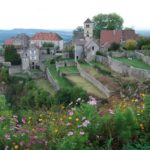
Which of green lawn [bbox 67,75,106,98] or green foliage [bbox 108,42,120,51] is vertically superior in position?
green foliage [bbox 108,42,120,51]

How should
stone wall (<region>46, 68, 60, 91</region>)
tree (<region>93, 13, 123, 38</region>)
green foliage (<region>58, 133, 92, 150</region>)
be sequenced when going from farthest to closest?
tree (<region>93, 13, 123, 38</region>) → stone wall (<region>46, 68, 60, 91</region>) → green foliage (<region>58, 133, 92, 150</region>)

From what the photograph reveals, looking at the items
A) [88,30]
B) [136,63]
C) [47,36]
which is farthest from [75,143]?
[47,36]

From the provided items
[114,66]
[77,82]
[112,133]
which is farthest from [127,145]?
[114,66]

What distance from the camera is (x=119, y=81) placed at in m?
32.2

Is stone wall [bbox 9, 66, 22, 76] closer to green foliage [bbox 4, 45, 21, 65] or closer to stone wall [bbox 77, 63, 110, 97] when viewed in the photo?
green foliage [bbox 4, 45, 21, 65]

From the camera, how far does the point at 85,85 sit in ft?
118

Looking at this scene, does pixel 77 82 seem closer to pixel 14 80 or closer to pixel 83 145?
pixel 14 80

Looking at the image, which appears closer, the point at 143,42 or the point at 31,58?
the point at 143,42

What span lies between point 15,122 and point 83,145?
5.01 ft

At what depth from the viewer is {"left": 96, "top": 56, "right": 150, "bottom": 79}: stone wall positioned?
109 feet

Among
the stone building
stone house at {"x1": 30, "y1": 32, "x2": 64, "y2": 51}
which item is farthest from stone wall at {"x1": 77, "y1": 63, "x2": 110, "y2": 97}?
stone house at {"x1": 30, "y1": 32, "x2": 64, "y2": 51}

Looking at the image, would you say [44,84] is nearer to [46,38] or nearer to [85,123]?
[46,38]

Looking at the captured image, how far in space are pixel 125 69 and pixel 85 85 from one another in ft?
13.5

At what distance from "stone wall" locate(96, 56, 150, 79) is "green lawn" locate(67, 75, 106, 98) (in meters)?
3.44
